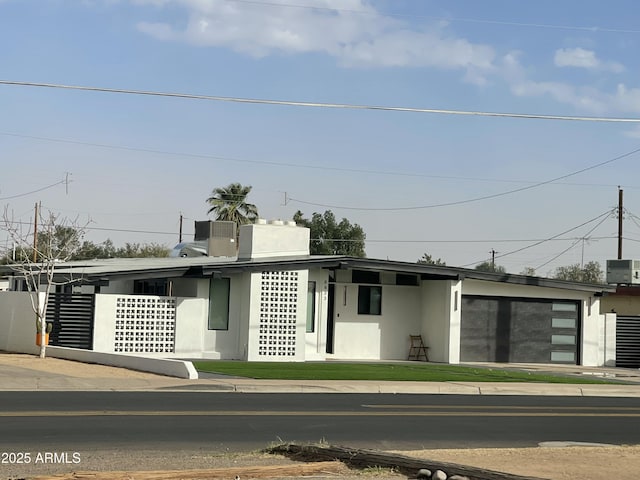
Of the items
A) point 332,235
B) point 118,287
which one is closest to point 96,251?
point 332,235

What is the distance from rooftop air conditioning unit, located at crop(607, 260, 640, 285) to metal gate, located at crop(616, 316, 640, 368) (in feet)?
18.1

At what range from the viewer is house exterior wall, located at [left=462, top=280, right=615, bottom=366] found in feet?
118

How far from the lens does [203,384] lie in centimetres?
2192

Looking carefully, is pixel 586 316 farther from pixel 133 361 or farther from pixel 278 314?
pixel 133 361

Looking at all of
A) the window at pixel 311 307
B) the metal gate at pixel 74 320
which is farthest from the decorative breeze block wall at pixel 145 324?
the window at pixel 311 307

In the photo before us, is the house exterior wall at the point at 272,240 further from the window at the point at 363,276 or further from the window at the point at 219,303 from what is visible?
the window at the point at 219,303

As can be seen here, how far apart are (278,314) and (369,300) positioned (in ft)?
14.7

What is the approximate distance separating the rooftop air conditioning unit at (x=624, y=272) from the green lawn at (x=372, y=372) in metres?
14.4

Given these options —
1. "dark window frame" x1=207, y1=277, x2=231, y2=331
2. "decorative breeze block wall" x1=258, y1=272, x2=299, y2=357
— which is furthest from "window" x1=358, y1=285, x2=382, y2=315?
"dark window frame" x1=207, y1=277, x2=231, y2=331

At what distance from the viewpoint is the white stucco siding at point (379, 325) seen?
113ft

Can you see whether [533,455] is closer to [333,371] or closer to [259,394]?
[259,394]

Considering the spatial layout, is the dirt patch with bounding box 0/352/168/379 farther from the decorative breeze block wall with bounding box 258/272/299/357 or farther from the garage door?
the garage door

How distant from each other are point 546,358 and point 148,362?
17318mm

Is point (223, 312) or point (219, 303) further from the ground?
point (219, 303)
